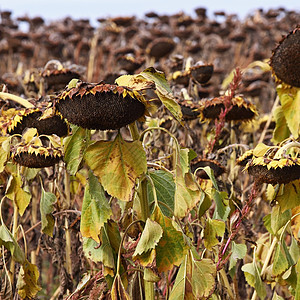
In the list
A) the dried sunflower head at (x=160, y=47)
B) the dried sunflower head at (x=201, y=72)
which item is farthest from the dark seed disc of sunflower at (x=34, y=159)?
the dried sunflower head at (x=160, y=47)

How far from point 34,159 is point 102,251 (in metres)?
0.33

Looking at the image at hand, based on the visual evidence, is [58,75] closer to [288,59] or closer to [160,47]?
[288,59]

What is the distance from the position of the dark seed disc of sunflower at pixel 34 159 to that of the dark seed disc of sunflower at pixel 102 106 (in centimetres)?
30

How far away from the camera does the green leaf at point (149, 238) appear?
1257mm

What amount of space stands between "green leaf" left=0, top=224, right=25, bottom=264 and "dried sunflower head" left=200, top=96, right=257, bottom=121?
2.82ft

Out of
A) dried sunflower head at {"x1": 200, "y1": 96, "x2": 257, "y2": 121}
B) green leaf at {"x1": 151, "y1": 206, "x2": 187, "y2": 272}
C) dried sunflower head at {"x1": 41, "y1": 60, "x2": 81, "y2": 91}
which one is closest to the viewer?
green leaf at {"x1": 151, "y1": 206, "x2": 187, "y2": 272}

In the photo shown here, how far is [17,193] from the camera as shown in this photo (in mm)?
1775

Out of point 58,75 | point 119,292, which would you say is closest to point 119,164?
point 119,292

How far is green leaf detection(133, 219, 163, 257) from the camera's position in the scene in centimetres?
126

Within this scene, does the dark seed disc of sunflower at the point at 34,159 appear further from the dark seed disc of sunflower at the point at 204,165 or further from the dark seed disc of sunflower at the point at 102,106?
the dark seed disc of sunflower at the point at 204,165

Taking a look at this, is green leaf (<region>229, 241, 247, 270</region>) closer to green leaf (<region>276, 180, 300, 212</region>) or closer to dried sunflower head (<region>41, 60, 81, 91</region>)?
green leaf (<region>276, 180, 300, 212</region>)

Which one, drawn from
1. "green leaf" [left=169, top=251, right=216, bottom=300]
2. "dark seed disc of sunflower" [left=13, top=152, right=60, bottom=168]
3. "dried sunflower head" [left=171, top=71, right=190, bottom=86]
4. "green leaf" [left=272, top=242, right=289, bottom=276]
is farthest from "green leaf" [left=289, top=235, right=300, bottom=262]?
"dried sunflower head" [left=171, top=71, right=190, bottom=86]

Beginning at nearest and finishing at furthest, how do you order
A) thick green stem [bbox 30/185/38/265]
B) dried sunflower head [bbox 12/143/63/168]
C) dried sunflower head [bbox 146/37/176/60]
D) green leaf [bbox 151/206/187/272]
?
green leaf [bbox 151/206/187/272]
dried sunflower head [bbox 12/143/63/168]
thick green stem [bbox 30/185/38/265]
dried sunflower head [bbox 146/37/176/60]

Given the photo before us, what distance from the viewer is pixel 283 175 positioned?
1437 millimetres
